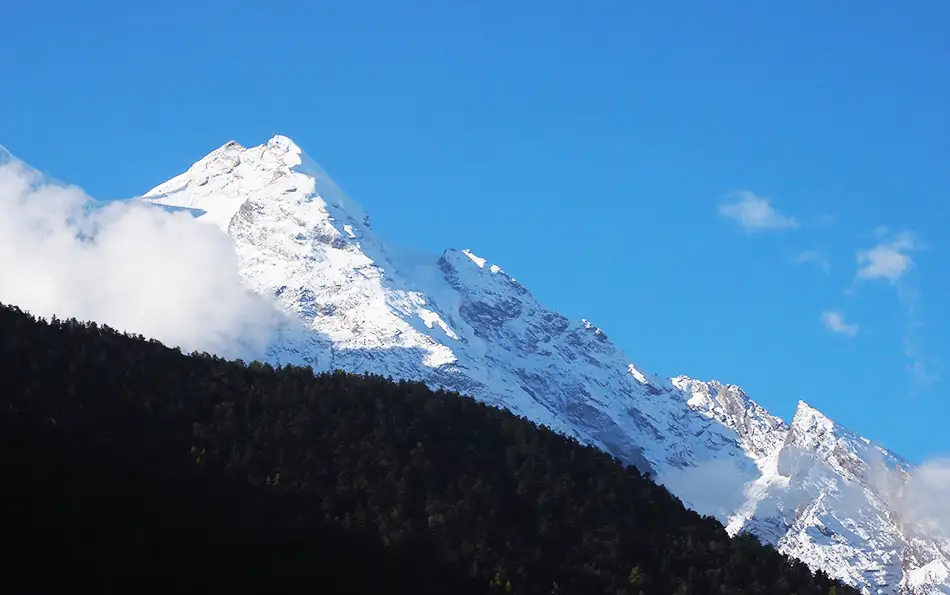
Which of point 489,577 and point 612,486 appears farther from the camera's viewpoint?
point 612,486

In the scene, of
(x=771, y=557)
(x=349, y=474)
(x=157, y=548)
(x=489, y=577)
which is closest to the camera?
(x=157, y=548)

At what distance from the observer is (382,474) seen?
109 meters

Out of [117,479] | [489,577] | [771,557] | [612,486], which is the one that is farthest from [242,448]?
[771,557]

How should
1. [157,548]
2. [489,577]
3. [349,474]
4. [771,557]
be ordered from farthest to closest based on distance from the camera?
[771,557] < [349,474] < [489,577] < [157,548]

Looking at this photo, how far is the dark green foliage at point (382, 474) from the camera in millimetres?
100938

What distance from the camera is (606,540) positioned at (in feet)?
356

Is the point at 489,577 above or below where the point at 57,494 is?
above

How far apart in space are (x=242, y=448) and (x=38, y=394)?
15039mm

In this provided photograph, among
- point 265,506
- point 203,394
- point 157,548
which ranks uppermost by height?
point 203,394

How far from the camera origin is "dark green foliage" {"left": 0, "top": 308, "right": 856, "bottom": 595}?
3974 inches

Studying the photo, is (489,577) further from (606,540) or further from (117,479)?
(117,479)

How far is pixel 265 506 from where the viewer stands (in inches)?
3967

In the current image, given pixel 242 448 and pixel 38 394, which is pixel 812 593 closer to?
pixel 242 448

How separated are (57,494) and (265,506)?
1539cm
